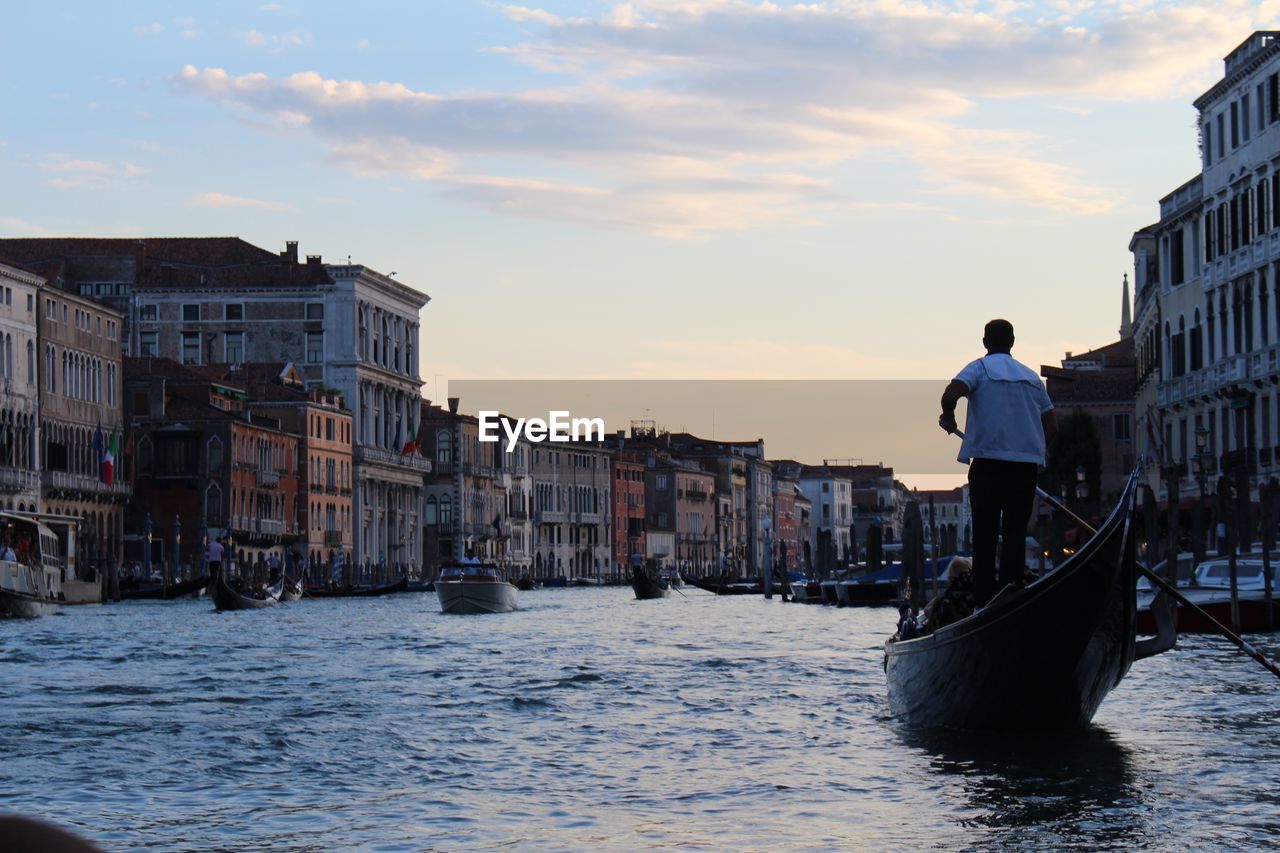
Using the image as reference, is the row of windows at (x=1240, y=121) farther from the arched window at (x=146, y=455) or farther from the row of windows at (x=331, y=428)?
the row of windows at (x=331, y=428)

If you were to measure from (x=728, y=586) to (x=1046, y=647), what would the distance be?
64.0 meters

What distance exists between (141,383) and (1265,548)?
4958cm

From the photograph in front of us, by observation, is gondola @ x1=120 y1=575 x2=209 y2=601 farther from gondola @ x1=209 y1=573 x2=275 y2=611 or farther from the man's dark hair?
the man's dark hair

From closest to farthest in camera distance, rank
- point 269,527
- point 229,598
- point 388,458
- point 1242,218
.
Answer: point 1242,218 → point 229,598 → point 269,527 → point 388,458

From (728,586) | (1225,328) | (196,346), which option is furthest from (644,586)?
(196,346)

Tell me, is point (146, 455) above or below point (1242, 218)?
below

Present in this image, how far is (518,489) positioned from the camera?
108m

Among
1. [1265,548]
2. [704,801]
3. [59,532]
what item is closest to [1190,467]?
[1265,548]

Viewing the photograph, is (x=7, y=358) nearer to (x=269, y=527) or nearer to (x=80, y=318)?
(x=80, y=318)

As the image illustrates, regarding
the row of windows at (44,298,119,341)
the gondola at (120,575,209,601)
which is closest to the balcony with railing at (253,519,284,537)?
the row of windows at (44,298,119,341)

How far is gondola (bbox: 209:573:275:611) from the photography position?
43156 millimetres

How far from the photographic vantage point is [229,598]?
144 feet

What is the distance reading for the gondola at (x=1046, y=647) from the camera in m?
10.1

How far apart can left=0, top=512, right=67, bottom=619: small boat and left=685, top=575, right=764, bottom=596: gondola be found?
106ft
